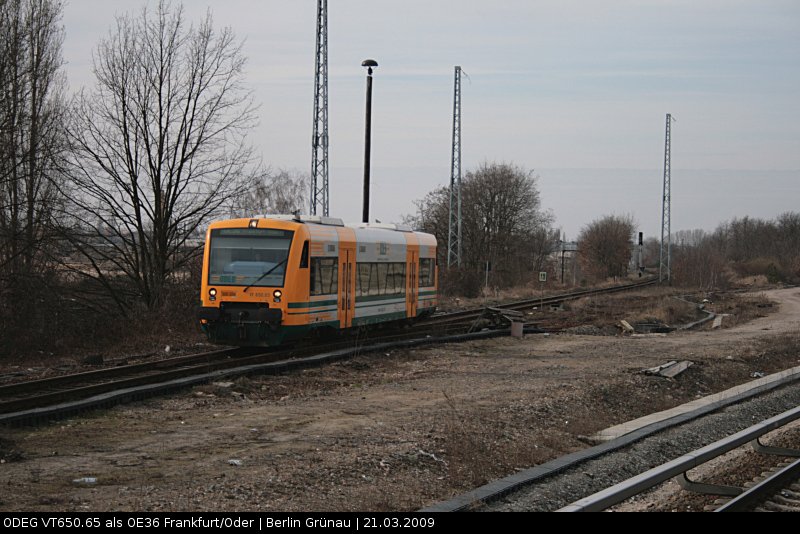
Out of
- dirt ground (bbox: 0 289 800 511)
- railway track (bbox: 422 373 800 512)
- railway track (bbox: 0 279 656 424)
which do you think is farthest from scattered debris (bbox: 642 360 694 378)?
railway track (bbox: 0 279 656 424)

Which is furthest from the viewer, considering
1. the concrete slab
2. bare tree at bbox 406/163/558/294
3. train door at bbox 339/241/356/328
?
bare tree at bbox 406/163/558/294

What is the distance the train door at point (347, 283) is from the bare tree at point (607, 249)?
222ft

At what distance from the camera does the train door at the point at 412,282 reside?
79.4ft

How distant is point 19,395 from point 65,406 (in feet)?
6.69

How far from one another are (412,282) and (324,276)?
19.0 ft

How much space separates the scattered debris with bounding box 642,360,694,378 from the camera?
1662cm

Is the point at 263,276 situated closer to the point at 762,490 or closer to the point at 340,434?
the point at 340,434

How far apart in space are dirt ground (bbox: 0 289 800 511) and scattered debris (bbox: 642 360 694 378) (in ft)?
0.56

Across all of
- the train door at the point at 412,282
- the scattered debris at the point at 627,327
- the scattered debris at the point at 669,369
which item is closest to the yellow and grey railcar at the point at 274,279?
the train door at the point at 412,282

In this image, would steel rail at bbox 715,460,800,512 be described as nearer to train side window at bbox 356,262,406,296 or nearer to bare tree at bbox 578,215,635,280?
train side window at bbox 356,262,406,296

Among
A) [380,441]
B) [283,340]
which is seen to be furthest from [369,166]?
[380,441]

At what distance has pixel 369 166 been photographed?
31703 millimetres

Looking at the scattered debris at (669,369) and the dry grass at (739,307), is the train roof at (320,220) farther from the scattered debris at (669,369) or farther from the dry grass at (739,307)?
the dry grass at (739,307)

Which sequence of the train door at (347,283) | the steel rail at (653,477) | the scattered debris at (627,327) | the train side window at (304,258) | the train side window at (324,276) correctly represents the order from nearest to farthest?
the steel rail at (653,477)
the train side window at (304,258)
the train side window at (324,276)
the train door at (347,283)
the scattered debris at (627,327)
